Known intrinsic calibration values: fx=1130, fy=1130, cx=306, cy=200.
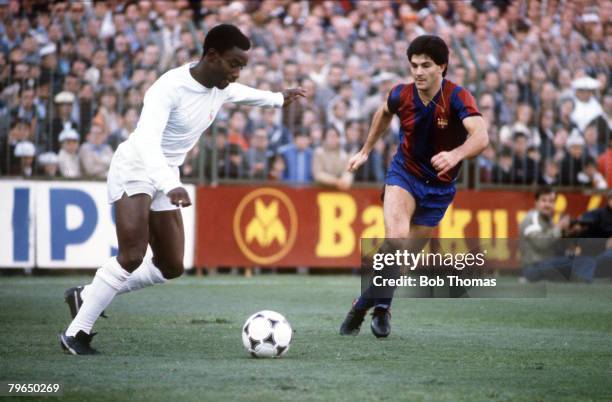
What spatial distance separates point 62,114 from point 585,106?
806 cm

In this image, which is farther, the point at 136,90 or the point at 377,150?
the point at 377,150

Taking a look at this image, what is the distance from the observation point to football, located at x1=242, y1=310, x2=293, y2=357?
24.9 feet

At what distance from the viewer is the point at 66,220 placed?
619 inches

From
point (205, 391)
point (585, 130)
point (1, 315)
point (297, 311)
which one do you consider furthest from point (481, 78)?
point (205, 391)

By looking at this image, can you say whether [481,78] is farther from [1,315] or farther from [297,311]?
[1,315]

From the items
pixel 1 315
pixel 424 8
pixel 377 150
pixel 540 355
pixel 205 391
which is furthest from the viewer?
pixel 424 8

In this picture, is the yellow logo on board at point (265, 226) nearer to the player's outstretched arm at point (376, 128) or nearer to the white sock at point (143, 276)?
the player's outstretched arm at point (376, 128)

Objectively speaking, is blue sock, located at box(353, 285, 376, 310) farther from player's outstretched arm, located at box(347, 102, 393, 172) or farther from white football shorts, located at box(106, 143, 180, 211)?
white football shorts, located at box(106, 143, 180, 211)

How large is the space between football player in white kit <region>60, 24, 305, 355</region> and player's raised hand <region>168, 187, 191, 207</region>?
0.29 metres

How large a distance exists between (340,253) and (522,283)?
9.09 feet

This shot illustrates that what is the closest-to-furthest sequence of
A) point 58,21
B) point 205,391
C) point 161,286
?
point 205,391 < point 161,286 < point 58,21

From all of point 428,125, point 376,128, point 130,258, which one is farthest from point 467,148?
point 130,258

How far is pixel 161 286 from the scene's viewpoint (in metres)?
14.9

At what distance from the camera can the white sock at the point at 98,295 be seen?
7.74 metres
